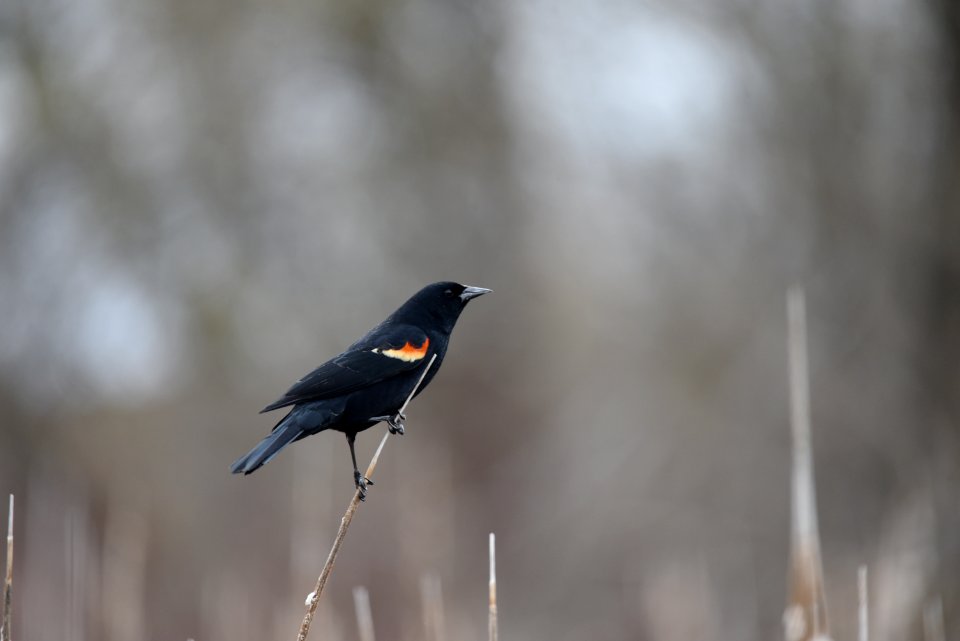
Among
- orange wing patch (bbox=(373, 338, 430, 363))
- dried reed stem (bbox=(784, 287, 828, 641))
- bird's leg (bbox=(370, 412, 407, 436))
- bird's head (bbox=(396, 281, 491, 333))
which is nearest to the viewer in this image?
dried reed stem (bbox=(784, 287, 828, 641))

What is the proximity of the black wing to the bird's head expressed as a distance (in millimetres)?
139

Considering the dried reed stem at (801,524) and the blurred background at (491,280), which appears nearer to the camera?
the dried reed stem at (801,524)

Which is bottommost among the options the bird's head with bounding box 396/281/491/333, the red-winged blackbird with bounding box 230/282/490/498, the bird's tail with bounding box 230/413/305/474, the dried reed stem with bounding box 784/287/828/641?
the dried reed stem with bounding box 784/287/828/641

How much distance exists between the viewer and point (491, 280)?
33.3 feet

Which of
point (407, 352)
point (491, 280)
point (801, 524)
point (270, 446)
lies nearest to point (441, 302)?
point (407, 352)

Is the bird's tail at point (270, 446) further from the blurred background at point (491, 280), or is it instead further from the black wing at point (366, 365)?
the blurred background at point (491, 280)

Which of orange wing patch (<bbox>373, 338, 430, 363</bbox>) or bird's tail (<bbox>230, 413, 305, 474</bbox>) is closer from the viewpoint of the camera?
bird's tail (<bbox>230, 413, 305, 474</bbox>)

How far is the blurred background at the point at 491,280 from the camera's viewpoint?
7188mm

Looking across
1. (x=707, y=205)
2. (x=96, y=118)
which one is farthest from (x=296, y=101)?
(x=707, y=205)

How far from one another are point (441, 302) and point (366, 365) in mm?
575

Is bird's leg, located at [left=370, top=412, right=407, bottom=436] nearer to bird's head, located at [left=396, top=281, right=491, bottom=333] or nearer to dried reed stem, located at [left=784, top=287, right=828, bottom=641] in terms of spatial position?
bird's head, located at [left=396, top=281, right=491, bottom=333]

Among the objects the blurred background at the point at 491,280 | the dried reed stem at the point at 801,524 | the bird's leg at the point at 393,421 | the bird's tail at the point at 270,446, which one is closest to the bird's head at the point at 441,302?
the bird's leg at the point at 393,421

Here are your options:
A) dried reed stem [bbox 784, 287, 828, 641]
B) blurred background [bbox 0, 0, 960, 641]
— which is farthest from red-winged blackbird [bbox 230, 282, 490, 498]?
blurred background [bbox 0, 0, 960, 641]

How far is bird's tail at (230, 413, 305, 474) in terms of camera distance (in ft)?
7.01
